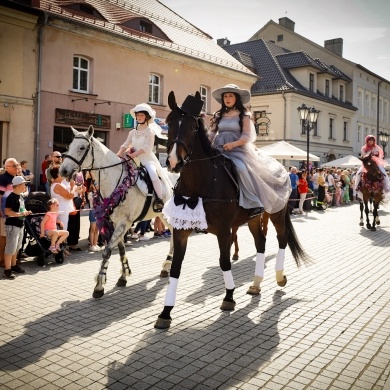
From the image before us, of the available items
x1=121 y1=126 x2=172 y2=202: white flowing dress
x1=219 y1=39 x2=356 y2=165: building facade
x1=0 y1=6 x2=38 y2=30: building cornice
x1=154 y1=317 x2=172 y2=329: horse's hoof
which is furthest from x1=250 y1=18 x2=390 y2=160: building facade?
x1=154 y1=317 x2=172 y2=329: horse's hoof

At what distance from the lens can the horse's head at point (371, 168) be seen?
13.2 meters

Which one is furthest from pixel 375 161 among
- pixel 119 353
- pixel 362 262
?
pixel 119 353

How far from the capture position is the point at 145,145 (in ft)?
22.7

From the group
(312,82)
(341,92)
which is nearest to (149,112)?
(312,82)

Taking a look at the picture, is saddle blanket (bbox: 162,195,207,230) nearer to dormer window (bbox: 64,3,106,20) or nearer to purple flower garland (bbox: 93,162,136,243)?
purple flower garland (bbox: 93,162,136,243)

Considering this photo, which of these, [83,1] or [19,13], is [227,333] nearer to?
[19,13]

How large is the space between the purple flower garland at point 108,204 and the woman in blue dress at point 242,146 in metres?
1.60

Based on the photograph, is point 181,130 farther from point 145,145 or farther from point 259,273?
point 259,273

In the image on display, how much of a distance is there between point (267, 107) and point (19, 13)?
23226 mm

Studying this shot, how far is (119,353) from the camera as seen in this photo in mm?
4172

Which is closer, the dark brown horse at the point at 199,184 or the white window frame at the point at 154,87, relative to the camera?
the dark brown horse at the point at 199,184

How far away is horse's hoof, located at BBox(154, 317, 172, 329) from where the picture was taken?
4.83m

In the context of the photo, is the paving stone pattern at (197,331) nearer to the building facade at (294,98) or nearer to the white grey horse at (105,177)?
the white grey horse at (105,177)

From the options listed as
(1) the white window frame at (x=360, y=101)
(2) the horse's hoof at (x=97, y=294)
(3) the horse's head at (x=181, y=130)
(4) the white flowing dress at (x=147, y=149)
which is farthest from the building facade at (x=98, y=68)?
(1) the white window frame at (x=360, y=101)
